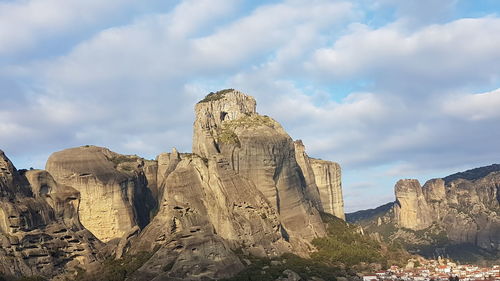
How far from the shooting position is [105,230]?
13038 cm

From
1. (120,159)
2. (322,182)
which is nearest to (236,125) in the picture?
(120,159)

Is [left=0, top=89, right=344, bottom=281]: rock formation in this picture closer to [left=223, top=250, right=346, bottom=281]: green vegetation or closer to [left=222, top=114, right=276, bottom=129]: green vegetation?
[left=222, top=114, right=276, bottom=129]: green vegetation

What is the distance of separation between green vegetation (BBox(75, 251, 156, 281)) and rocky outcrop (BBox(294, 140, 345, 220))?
56.6 meters

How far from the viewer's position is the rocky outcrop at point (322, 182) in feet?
536

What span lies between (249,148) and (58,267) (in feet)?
151

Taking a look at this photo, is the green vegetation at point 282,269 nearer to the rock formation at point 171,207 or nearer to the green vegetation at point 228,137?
the rock formation at point 171,207

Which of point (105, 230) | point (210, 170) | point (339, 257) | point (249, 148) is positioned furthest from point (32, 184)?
point (339, 257)

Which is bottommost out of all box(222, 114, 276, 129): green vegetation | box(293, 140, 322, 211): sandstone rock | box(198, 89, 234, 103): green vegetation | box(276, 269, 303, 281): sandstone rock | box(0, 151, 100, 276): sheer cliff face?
box(276, 269, 303, 281): sandstone rock

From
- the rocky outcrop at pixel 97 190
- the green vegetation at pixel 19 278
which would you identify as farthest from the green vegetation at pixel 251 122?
the green vegetation at pixel 19 278

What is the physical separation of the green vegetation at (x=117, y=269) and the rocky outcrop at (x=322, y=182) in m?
56.6

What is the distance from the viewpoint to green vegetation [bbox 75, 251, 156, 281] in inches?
4257

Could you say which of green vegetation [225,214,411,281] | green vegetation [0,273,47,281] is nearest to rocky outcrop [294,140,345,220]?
green vegetation [225,214,411,281]

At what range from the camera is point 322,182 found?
169m

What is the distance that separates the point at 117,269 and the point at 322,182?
73433 mm
